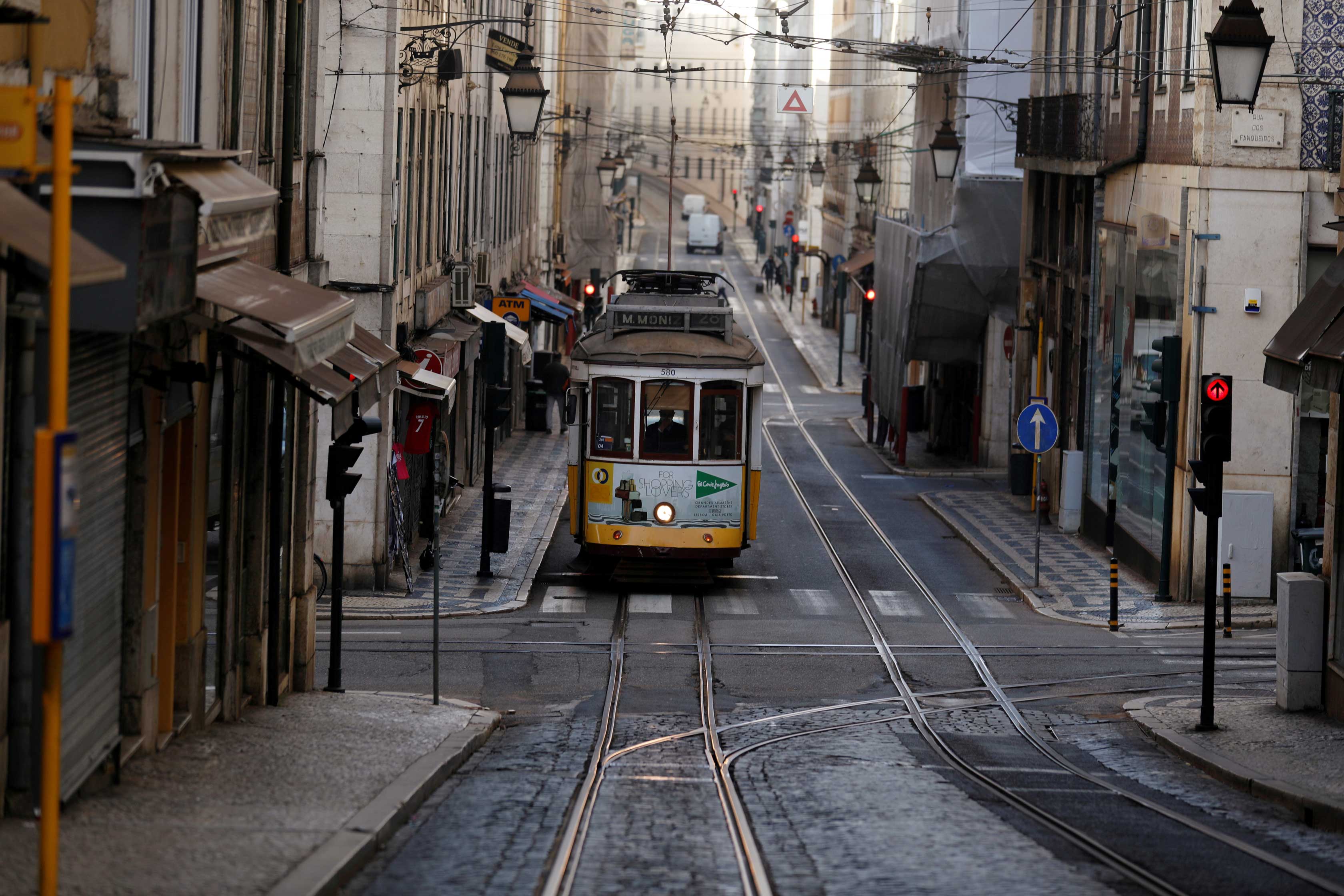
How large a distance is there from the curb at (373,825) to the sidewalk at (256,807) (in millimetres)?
12

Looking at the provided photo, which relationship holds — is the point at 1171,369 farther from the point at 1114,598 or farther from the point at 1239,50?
the point at 1239,50

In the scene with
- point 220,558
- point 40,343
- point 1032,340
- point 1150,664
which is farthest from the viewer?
point 1032,340

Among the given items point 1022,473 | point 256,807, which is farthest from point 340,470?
point 1022,473

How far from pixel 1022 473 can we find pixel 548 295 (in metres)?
15.4

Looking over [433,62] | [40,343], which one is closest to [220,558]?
[40,343]

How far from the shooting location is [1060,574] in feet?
81.5

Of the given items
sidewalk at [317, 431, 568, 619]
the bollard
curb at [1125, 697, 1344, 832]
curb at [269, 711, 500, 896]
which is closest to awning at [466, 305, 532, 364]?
sidewalk at [317, 431, 568, 619]

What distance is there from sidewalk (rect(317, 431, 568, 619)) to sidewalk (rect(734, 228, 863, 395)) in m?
22.5

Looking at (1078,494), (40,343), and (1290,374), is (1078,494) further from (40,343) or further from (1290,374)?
(40,343)

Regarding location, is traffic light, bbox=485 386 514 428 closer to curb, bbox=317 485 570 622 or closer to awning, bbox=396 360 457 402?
awning, bbox=396 360 457 402

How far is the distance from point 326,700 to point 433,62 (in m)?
14.3

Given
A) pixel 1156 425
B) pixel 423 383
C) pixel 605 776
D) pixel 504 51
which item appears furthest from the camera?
pixel 504 51

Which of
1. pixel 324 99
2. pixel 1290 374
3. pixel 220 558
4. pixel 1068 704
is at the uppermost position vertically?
pixel 324 99

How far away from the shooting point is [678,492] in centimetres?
2214
